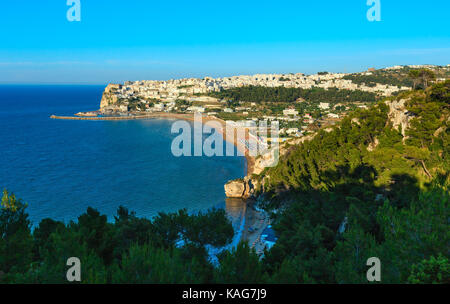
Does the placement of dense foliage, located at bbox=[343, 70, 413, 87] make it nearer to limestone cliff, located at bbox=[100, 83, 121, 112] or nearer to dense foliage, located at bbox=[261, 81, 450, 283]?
dense foliage, located at bbox=[261, 81, 450, 283]

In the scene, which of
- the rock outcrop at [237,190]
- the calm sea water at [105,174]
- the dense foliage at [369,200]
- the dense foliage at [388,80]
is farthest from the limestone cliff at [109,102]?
the dense foliage at [369,200]

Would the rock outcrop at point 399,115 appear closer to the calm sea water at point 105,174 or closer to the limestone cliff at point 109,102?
the calm sea water at point 105,174

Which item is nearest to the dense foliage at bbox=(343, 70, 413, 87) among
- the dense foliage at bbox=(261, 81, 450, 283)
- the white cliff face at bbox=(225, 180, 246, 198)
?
the white cliff face at bbox=(225, 180, 246, 198)

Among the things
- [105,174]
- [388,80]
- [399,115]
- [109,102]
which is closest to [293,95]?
[388,80]

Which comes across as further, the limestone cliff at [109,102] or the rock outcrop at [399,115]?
the limestone cliff at [109,102]

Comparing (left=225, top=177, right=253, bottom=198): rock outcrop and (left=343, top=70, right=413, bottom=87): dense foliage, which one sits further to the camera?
(left=343, top=70, right=413, bottom=87): dense foliage

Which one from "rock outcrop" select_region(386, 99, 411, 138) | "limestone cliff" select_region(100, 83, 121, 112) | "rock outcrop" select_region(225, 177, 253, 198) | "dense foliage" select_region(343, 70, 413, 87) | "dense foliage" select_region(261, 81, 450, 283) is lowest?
"rock outcrop" select_region(225, 177, 253, 198)

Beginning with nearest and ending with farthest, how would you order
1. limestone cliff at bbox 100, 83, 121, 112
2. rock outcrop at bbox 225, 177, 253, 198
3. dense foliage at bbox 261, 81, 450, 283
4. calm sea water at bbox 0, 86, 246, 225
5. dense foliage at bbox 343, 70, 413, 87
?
dense foliage at bbox 261, 81, 450, 283 → calm sea water at bbox 0, 86, 246, 225 → rock outcrop at bbox 225, 177, 253, 198 → dense foliage at bbox 343, 70, 413, 87 → limestone cliff at bbox 100, 83, 121, 112

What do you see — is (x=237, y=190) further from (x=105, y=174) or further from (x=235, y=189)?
(x=105, y=174)
